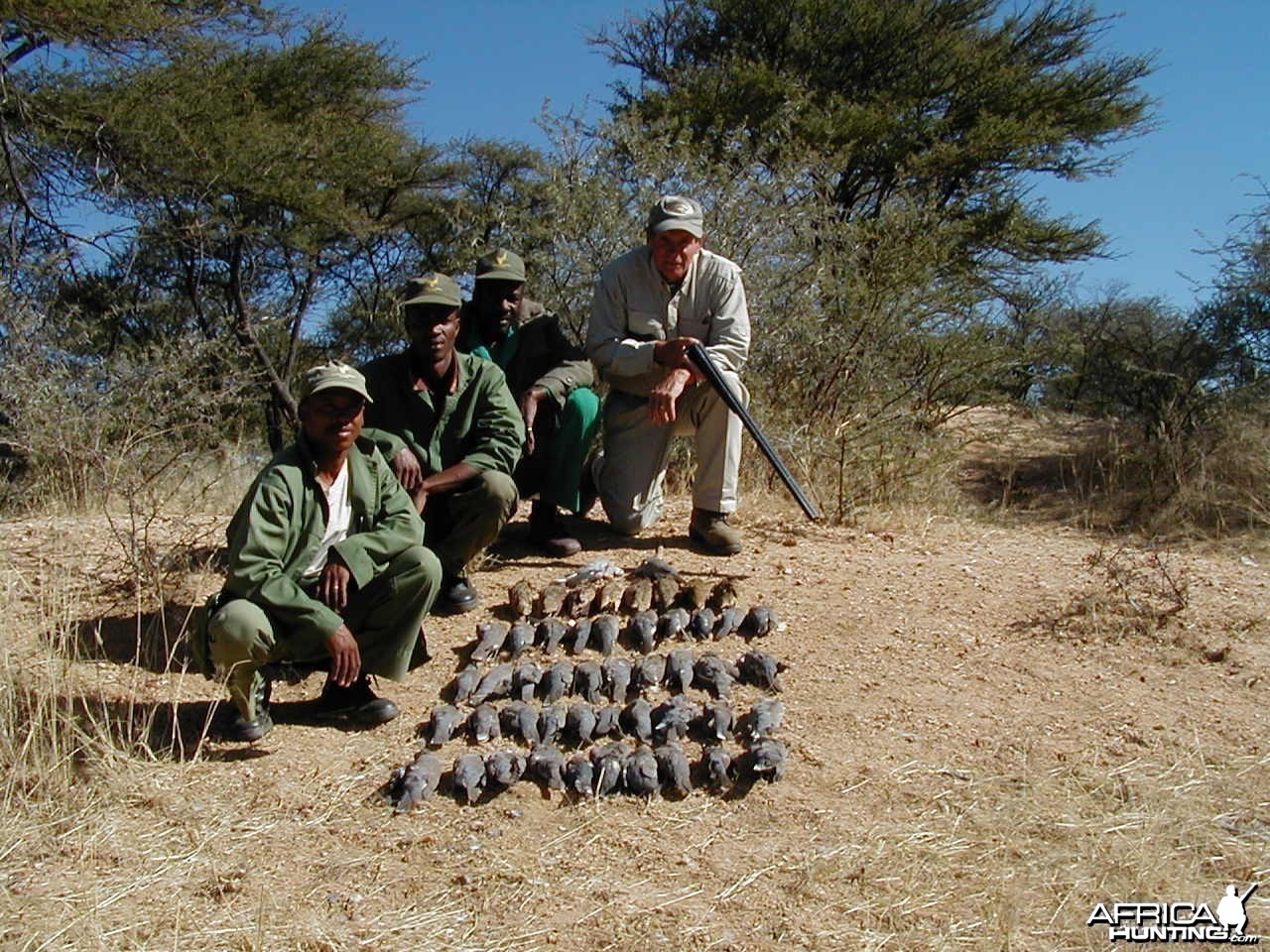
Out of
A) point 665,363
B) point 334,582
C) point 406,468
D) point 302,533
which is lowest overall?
point 334,582

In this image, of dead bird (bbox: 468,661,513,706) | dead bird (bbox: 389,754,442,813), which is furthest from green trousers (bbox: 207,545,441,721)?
dead bird (bbox: 389,754,442,813)

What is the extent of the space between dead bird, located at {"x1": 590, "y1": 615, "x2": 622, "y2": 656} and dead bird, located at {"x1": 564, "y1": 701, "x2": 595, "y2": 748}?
0.63 m

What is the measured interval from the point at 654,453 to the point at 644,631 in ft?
4.42

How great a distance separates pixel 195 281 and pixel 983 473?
900 centimetres

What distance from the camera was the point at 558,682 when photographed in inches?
197

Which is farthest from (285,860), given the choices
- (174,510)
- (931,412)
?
(931,412)

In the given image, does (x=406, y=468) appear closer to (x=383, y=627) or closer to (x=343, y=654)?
(x=383, y=627)

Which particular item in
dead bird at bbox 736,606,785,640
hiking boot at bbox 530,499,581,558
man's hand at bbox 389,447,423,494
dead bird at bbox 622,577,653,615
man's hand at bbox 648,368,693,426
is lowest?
dead bird at bbox 736,606,785,640

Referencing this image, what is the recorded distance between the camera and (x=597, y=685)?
504cm

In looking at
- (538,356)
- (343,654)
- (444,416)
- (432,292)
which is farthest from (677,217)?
(343,654)

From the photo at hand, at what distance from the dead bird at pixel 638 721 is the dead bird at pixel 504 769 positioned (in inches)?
19.4

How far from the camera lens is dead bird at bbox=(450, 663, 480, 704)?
4938 mm

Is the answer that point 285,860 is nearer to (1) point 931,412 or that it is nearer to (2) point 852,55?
(1) point 931,412

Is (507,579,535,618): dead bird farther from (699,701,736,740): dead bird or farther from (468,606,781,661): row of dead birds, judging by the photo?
(699,701,736,740): dead bird
